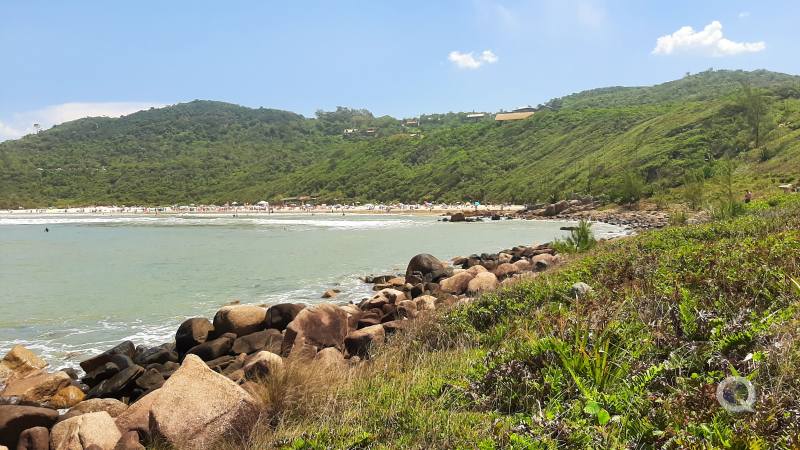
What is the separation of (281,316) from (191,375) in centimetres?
521

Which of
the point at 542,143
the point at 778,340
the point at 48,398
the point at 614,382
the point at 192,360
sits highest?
the point at 542,143

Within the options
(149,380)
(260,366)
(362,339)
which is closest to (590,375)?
(260,366)

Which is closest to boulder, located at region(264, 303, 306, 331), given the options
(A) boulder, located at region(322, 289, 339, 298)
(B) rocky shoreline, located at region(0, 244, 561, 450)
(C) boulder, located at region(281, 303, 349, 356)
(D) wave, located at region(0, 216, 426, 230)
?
(B) rocky shoreline, located at region(0, 244, 561, 450)

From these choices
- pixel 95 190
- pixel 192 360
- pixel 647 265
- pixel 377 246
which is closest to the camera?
pixel 192 360

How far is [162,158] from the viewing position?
154500mm

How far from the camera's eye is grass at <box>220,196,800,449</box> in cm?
296

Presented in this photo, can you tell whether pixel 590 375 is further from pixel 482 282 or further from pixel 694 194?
pixel 694 194

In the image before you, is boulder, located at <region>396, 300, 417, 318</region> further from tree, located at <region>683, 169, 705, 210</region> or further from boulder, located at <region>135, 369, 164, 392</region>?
tree, located at <region>683, 169, 705, 210</region>

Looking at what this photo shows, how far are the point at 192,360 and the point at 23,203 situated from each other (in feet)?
423

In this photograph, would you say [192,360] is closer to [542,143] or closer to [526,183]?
[526,183]

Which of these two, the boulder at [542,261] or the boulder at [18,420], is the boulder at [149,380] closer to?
the boulder at [18,420]

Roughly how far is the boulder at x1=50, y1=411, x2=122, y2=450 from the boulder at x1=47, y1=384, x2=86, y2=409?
2.35 metres

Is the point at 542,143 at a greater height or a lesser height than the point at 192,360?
greater

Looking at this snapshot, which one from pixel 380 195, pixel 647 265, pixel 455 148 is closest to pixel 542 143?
pixel 455 148
